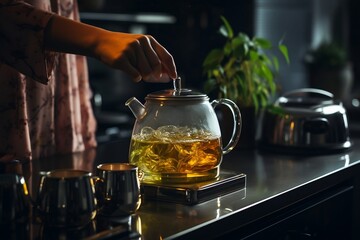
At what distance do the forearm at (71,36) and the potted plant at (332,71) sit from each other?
10.4ft

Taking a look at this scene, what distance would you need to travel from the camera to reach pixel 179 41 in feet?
12.8

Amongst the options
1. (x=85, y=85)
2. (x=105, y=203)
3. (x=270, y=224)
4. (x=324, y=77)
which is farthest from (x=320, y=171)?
(x=324, y=77)

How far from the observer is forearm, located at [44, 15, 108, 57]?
1141 millimetres

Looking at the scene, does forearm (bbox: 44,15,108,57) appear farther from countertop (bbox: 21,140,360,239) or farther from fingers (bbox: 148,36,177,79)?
countertop (bbox: 21,140,360,239)

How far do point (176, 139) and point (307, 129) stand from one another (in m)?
0.68

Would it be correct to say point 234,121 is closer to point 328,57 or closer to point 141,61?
point 141,61

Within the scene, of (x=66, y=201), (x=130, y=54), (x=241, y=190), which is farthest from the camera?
(x=241, y=190)

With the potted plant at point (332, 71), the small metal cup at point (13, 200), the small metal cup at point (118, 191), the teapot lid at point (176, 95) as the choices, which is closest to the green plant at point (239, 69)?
the teapot lid at point (176, 95)

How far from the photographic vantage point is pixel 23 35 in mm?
1198

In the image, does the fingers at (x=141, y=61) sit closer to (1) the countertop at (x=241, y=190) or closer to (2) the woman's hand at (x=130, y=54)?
(2) the woman's hand at (x=130, y=54)

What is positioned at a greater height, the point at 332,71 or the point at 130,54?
the point at 130,54

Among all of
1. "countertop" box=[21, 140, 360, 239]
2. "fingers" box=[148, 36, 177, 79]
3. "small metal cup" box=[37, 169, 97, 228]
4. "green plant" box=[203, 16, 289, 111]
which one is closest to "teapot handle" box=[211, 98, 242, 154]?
"countertop" box=[21, 140, 360, 239]

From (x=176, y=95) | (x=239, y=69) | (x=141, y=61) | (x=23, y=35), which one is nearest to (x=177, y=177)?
(x=176, y=95)

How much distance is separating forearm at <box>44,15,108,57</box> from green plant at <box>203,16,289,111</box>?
0.70 meters
